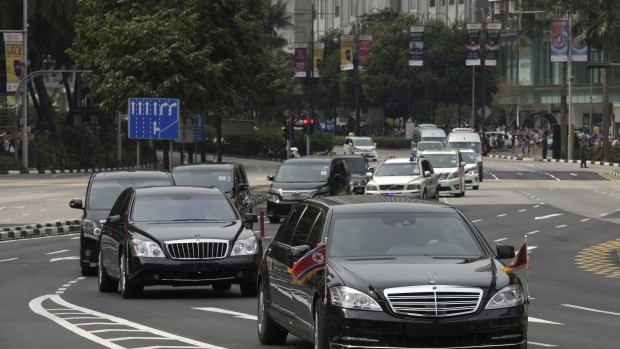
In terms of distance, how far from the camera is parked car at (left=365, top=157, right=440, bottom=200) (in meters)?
46.9

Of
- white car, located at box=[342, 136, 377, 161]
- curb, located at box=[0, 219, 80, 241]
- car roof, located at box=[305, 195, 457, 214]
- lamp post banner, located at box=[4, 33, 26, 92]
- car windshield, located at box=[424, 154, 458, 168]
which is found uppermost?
lamp post banner, located at box=[4, 33, 26, 92]

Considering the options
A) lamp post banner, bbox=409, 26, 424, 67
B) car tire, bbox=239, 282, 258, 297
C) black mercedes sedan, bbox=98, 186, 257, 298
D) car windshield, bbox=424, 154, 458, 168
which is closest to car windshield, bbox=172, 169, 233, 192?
black mercedes sedan, bbox=98, 186, 257, 298

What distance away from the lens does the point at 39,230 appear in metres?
40.0

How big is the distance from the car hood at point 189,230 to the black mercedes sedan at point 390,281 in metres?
5.65

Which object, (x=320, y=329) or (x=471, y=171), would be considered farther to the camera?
(x=471, y=171)

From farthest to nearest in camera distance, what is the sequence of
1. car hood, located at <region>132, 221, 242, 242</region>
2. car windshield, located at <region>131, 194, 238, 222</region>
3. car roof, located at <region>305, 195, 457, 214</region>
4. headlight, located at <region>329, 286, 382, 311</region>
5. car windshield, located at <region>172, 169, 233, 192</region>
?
car windshield, located at <region>172, 169, 233, 192</region> → car windshield, located at <region>131, 194, 238, 222</region> → car hood, located at <region>132, 221, 242, 242</region> → car roof, located at <region>305, 195, 457, 214</region> → headlight, located at <region>329, 286, 382, 311</region>

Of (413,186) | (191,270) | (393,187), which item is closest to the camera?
(191,270)

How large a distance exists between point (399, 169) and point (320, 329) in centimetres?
3595

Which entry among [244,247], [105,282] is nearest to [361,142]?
[105,282]

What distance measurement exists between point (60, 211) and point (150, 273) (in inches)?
1116

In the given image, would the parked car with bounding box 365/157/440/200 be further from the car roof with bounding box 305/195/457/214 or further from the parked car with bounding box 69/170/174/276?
the car roof with bounding box 305/195/457/214

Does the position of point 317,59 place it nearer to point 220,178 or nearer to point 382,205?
point 220,178

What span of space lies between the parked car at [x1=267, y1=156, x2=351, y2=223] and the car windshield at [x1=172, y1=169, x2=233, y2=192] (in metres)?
4.40

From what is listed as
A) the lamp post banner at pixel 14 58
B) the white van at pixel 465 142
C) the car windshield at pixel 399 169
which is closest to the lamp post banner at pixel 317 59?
the lamp post banner at pixel 14 58
